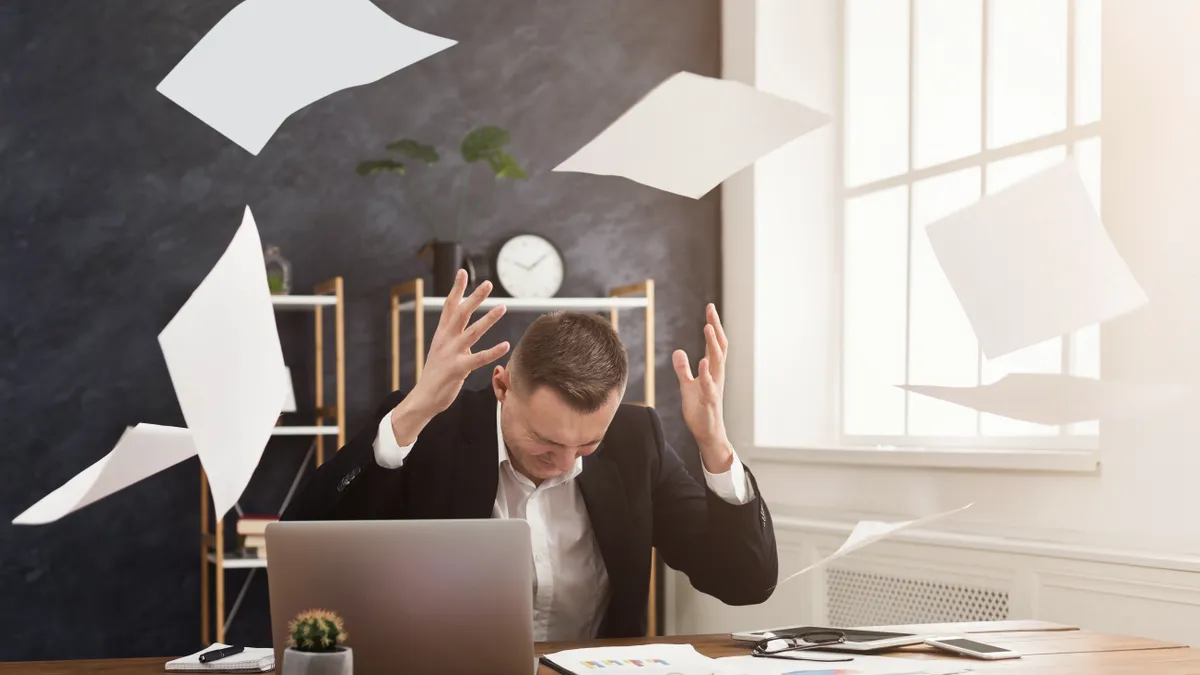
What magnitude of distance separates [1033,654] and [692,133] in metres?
1.04

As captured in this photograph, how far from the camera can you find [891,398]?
149 inches

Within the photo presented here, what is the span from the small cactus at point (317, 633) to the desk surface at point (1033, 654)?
410mm

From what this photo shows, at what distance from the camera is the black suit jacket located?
231cm

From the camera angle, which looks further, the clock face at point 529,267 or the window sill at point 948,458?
the clock face at point 529,267

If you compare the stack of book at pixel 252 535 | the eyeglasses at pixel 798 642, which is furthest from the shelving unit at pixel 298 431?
the eyeglasses at pixel 798 642

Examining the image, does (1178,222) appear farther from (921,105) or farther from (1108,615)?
(921,105)

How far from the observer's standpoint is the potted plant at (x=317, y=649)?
1.45 m

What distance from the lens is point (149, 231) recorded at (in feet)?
12.8

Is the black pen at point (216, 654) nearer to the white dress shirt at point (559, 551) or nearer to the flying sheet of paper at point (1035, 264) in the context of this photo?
the white dress shirt at point (559, 551)

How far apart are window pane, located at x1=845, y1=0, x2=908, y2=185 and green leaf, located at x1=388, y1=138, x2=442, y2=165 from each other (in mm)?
1362

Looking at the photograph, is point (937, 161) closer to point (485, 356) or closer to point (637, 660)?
point (485, 356)

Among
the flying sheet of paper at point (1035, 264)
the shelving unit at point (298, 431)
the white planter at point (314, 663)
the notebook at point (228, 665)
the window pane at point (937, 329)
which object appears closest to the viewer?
the white planter at point (314, 663)

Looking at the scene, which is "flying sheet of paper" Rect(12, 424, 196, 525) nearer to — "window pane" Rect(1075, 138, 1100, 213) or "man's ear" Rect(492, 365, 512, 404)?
"man's ear" Rect(492, 365, 512, 404)

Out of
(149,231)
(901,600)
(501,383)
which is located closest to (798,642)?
(501,383)
